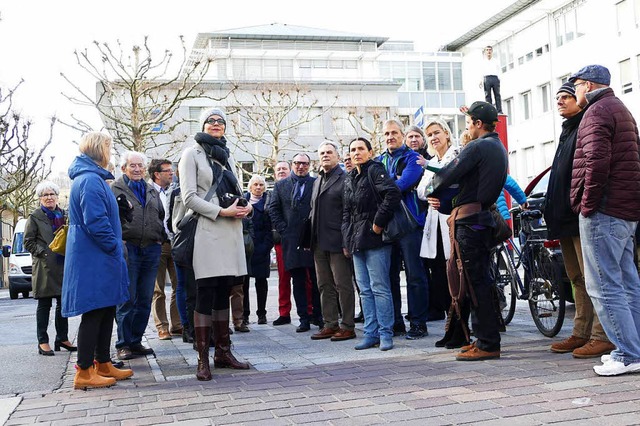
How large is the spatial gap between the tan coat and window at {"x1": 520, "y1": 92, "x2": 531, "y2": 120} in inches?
1743

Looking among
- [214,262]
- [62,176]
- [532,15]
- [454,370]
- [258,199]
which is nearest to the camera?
[454,370]

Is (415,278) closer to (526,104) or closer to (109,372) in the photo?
(109,372)

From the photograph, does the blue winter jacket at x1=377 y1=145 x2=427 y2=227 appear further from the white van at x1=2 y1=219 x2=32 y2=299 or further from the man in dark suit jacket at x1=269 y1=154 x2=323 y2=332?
the white van at x1=2 y1=219 x2=32 y2=299

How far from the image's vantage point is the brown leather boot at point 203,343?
20.5 feet

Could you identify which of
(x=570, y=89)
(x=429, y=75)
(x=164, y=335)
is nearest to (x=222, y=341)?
(x=164, y=335)

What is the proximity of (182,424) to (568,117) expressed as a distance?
4.09 meters

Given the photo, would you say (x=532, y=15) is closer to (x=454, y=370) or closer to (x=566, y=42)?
(x=566, y=42)

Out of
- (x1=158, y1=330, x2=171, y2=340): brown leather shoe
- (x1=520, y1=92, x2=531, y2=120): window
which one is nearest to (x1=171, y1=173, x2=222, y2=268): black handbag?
(x1=158, y1=330, x2=171, y2=340): brown leather shoe

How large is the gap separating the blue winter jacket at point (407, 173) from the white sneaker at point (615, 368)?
3206mm

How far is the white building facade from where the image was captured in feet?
126

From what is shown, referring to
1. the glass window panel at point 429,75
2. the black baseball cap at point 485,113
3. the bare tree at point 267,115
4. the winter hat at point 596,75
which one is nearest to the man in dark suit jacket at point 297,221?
the black baseball cap at point 485,113

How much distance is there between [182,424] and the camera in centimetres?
470

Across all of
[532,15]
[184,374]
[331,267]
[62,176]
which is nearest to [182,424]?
[184,374]

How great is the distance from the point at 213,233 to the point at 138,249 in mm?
1784
